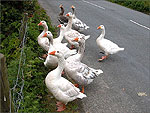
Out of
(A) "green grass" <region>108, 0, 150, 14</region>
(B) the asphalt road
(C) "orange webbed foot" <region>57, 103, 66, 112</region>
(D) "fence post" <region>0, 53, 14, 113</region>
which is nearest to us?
(D) "fence post" <region>0, 53, 14, 113</region>

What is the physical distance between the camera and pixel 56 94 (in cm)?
360

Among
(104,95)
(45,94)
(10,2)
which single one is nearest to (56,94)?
(45,94)

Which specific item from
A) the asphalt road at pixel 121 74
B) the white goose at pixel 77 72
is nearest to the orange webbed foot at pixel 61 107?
the asphalt road at pixel 121 74

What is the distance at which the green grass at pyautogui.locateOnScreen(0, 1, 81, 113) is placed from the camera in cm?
390

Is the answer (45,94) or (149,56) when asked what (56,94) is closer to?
(45,94)

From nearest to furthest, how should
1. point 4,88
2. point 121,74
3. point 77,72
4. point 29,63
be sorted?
1. point 4,88
2. point 77,72
3. point 29,63
4. point 121,74

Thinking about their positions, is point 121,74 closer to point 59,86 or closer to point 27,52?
point 59,86

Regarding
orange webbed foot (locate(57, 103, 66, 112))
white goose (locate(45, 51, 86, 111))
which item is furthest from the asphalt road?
white goose (locate(45, 51, 86, 111))

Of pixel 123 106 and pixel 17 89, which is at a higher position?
pixel 17 89

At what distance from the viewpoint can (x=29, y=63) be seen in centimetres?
482

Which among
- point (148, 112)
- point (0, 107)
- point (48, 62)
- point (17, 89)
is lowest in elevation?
point (148, 112)

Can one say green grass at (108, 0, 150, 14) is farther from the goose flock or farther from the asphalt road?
the goose flock

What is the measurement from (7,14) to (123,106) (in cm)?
606

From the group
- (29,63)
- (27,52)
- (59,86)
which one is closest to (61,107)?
(59,86)
